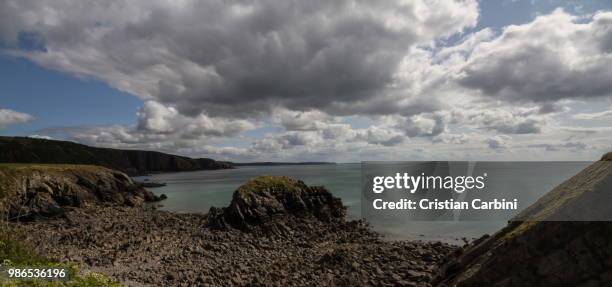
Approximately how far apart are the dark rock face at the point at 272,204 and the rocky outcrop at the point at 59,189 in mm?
23812

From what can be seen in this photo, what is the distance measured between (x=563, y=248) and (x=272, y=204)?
32685 mm

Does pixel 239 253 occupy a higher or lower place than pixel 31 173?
lower

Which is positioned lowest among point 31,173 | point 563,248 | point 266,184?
point 266,184

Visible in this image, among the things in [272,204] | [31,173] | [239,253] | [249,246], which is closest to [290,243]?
[249,246]

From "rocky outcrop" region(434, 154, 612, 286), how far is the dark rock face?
93.1ft

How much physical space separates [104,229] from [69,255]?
13.0m

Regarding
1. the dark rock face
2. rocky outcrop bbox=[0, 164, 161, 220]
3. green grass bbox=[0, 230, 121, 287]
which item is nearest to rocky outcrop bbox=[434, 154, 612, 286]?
green grass bbox=[0, 230, 121, 287]

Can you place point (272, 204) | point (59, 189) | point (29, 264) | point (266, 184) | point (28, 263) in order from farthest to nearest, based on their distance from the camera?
point (59, 189), point (266, 184), point (272, 204), point (28, 263), point (29, 264)

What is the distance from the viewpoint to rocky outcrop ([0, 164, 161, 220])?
152ft

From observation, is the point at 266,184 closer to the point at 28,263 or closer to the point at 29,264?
the point at 28,263

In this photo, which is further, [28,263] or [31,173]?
[31,173]

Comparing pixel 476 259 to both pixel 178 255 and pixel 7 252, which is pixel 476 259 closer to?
pixel 7 252

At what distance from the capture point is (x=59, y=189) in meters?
57.3

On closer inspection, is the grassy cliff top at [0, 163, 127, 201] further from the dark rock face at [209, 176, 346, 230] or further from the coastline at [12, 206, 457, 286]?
the dark rock face at [209, 176, 346, 230]
